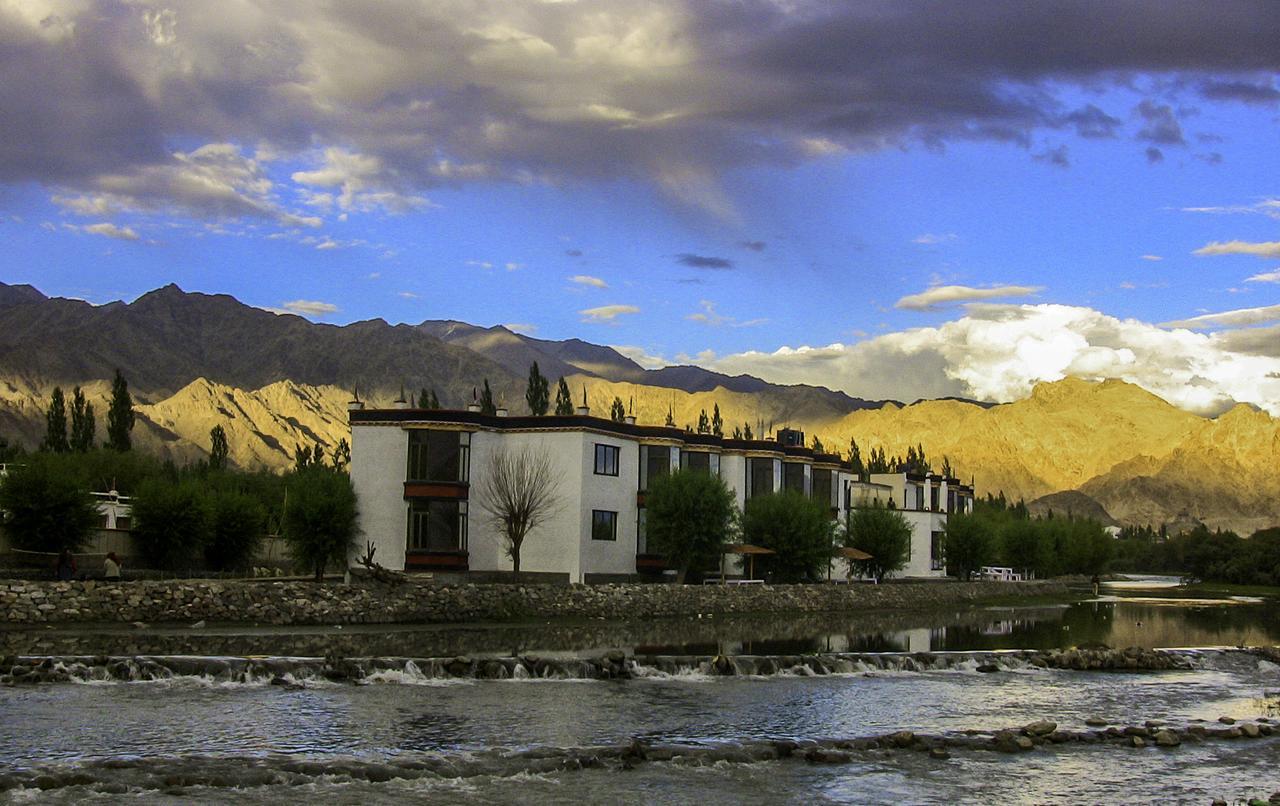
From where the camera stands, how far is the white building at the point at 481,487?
6041cm

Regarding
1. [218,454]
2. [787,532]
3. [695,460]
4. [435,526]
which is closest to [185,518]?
[435,526]

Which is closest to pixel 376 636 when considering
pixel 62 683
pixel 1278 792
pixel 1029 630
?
pixel 62 683

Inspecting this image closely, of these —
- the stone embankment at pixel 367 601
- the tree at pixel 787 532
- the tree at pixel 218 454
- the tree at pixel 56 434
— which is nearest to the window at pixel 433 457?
the stone embankment at pixel 367 601

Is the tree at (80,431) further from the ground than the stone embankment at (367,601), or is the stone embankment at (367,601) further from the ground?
the tree at (80,431)

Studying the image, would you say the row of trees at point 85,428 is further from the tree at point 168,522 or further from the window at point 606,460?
the window at point 606,460

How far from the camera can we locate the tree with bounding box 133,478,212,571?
195ft

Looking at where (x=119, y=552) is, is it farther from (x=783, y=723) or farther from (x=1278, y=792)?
(x=1278, y=792)

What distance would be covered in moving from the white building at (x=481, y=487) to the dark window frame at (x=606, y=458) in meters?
0.05

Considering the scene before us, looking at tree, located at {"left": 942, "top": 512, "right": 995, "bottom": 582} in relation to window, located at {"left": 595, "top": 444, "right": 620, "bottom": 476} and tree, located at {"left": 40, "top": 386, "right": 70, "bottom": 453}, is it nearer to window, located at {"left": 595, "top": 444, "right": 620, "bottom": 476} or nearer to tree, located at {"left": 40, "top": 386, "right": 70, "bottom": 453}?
window, located at {"left": 595, "top": 444, "right": 620, "bottom": 476}

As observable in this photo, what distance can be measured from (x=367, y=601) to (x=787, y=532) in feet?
95.6

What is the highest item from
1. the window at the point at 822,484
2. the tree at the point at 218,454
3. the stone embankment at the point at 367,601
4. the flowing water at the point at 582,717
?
the tree at the point at 218,454

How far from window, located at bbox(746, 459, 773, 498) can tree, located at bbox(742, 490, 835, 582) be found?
4.57 m

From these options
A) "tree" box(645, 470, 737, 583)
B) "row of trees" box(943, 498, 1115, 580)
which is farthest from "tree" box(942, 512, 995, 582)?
"tree" box(645, 470, 737, 583)

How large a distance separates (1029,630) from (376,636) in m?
34.5
